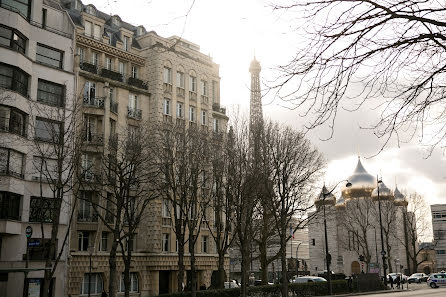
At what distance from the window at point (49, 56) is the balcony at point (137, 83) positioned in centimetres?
818

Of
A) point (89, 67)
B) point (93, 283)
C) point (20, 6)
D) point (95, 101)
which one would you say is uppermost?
point (20, 6)

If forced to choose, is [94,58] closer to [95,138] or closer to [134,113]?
[134,113]

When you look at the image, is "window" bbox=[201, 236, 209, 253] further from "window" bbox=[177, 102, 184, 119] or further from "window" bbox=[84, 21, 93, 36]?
"window" bbox=[84, 21, 93, 36]

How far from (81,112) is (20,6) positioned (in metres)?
8.40

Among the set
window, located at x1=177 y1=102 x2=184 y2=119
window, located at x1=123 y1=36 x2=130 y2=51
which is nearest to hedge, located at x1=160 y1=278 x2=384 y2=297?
window, located at x1=177 y1=102 x2=184 y2=119

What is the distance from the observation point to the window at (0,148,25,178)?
33000 millimetres

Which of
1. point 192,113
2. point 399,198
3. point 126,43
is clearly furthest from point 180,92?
point 399,198

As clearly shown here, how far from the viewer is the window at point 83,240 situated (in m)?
40.4

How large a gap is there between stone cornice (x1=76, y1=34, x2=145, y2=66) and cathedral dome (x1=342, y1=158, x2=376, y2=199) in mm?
49086

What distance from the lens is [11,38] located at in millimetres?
35250

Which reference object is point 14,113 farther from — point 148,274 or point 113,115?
point 148,274

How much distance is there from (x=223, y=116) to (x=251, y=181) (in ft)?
79.8

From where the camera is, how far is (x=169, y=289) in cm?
4631

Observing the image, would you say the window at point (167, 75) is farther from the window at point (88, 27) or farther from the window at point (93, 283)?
the window at point (93, 283)
